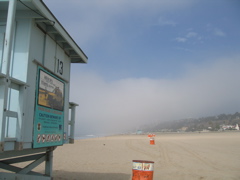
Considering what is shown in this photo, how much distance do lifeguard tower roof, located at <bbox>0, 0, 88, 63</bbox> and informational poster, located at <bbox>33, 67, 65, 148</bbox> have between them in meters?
1.12

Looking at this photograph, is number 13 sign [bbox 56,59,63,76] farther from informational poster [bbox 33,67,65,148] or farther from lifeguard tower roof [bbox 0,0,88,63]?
lifeguard tower roof [bbox 0,0,88,63]

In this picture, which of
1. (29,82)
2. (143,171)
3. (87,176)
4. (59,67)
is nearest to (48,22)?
(59,67)

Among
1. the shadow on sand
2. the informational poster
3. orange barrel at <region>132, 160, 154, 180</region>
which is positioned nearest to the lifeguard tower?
the informational poster

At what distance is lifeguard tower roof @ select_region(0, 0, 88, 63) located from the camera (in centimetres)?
497

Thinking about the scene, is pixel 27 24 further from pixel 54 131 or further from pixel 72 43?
pixel 54 131

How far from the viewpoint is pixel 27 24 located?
17.6ft

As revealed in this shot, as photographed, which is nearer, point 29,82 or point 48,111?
point 29,82

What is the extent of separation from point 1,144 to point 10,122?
1276mm

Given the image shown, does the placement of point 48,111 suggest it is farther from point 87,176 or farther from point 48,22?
point 87,176

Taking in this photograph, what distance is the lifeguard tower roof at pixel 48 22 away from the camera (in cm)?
497

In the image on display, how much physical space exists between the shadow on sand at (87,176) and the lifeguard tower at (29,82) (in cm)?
269

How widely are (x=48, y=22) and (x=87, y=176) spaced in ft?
21.1

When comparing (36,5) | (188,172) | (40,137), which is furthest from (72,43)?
(188,172)

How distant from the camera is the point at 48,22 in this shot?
19.4 feet
